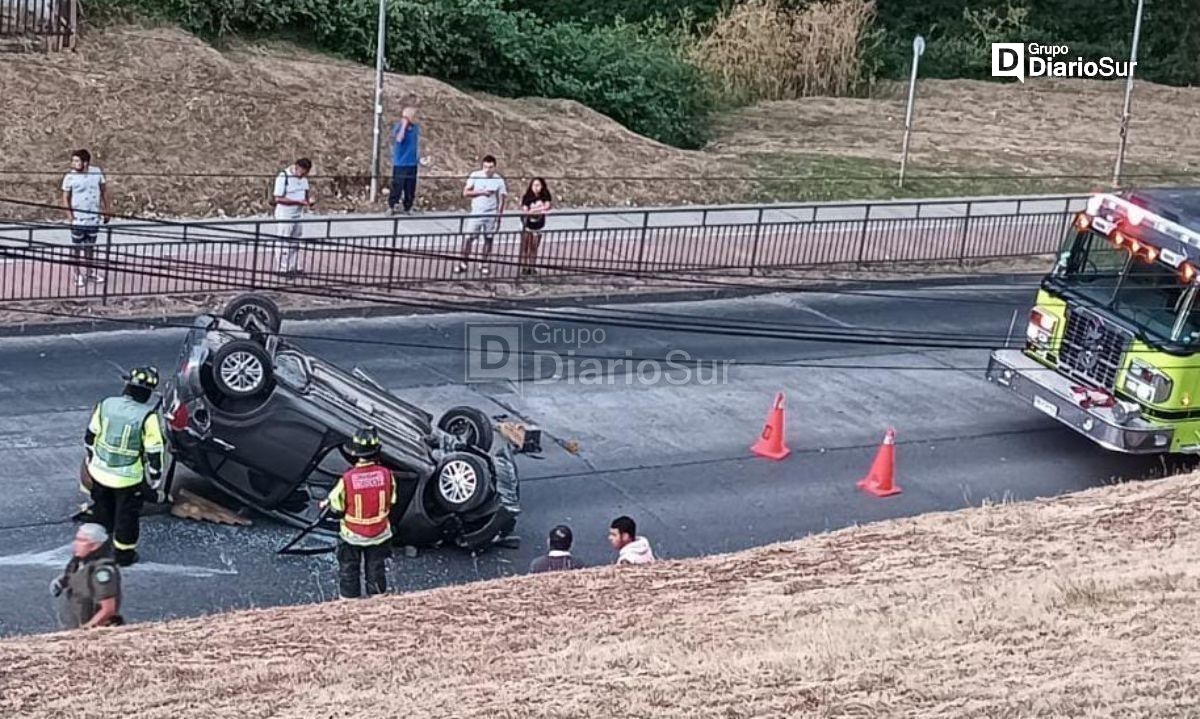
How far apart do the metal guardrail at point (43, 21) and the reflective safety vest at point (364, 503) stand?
54.5 ft

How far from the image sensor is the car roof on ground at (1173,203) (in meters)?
18.2

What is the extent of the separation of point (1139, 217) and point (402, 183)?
405 inches

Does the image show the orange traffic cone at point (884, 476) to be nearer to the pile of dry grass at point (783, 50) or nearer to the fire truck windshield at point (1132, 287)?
the fire truck windshield at point (1132, 287)

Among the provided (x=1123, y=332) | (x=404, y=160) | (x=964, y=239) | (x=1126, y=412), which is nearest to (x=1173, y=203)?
(x=1123, y=332)

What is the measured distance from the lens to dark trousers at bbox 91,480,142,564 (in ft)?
43.6

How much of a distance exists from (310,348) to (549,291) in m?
4.17

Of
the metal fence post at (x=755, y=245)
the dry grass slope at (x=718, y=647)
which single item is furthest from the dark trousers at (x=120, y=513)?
the metal fence post at (x=755, y=245)

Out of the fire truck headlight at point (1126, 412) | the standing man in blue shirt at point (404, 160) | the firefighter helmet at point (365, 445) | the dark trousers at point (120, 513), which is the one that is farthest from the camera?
the standing man in blue shirt at point (404, 160)

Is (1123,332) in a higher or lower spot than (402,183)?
lower

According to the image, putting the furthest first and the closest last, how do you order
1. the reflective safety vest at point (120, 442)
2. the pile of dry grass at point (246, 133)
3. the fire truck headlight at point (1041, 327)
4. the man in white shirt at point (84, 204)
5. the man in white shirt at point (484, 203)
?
the pile of dry grass at point (246, 133)
the man in white shirt at point (484, 203)
the man in white shirt at point (84, 204)
the fire truck headlight at point (1041, 327)
the reflective safety vest at point (120, 442)

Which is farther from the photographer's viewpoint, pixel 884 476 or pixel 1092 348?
pixel 1092 348

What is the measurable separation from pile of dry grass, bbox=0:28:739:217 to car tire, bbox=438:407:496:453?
9.83m

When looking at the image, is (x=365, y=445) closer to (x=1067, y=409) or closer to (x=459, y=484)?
(x=459, y=484)

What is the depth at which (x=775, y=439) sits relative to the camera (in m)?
17.6
